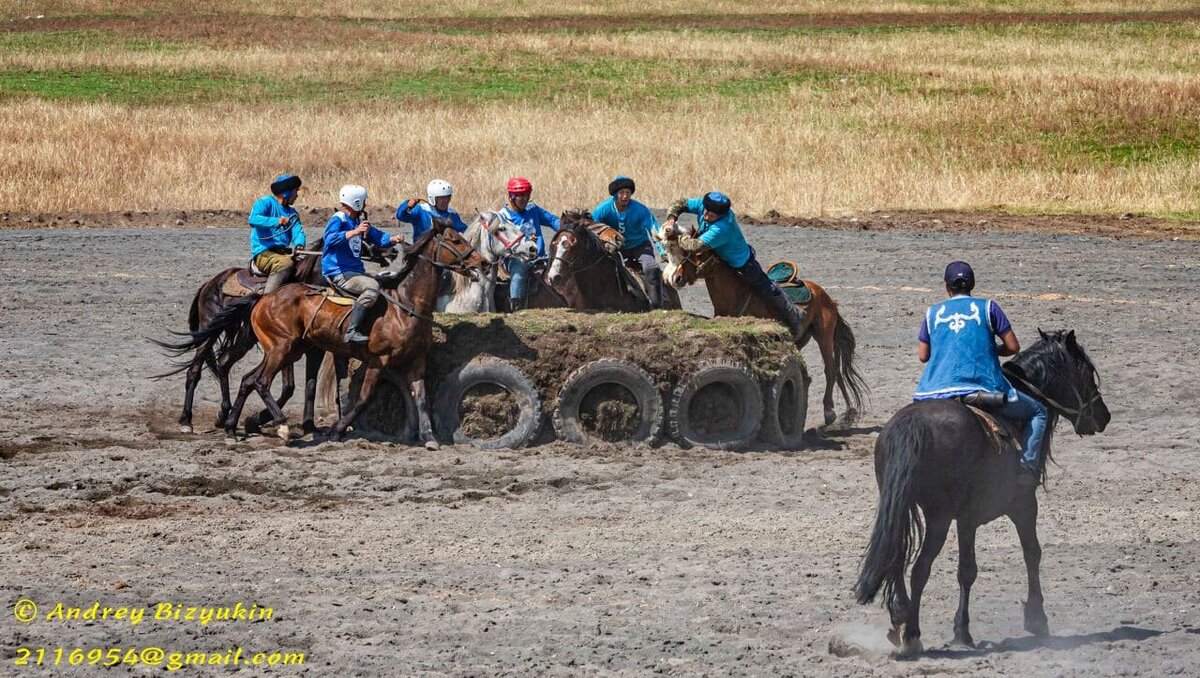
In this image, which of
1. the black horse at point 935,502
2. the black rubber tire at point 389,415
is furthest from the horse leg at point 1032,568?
the black rubber tire at point 389,415

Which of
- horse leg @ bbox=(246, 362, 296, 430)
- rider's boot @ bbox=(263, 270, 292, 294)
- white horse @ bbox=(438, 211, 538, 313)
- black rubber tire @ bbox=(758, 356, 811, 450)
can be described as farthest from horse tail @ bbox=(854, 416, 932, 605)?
rider's boot @ bbox=(263, 270, 292, 294)

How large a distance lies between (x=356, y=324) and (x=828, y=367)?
4767mm

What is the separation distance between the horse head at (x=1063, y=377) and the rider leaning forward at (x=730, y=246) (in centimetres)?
472

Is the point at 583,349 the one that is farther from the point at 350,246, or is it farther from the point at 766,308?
the point at 350,246

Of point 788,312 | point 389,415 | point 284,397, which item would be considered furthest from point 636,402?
point 284,397

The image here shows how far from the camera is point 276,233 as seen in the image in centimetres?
A: 1504

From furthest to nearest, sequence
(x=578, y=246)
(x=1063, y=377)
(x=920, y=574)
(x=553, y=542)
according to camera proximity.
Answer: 1. (x=578, y=246)
2. (x=553, y=542)
3. (x=1063, y=377)
4. (x=920, y=574)

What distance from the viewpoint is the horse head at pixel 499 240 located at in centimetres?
1497

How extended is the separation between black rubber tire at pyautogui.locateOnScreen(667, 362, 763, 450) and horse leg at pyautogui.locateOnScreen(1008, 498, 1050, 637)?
15.3 feet


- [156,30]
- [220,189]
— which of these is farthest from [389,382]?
[156,30]

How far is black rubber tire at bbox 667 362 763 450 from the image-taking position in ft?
44.0

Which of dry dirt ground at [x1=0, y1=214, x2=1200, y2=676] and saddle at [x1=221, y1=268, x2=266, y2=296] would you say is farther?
saddle at [x1=221, y1=268, x2=266, y2=296]

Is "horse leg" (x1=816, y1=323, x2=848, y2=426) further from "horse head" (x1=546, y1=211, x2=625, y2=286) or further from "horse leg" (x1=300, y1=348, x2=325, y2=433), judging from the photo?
"horse leg" (x1=300, y1=348, x2=325, y2=433)

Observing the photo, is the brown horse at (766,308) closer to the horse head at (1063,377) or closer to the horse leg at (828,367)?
the horse leg at (828,367)
